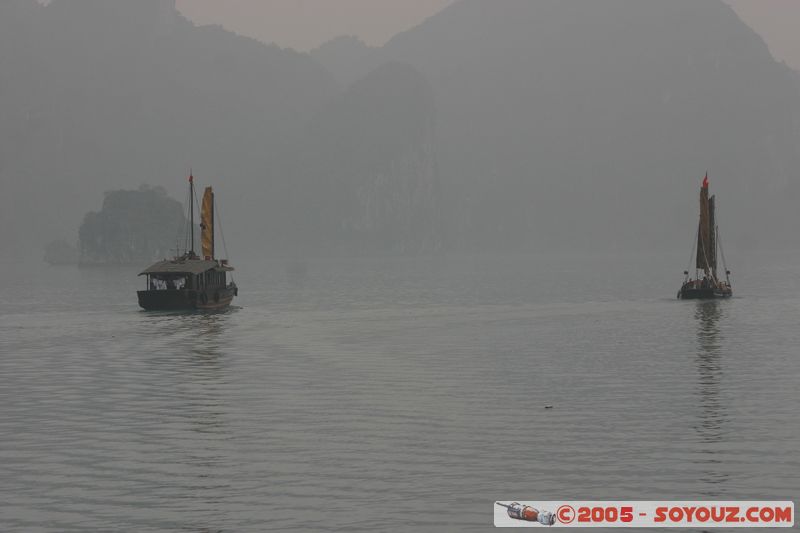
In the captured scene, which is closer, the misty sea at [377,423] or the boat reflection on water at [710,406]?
the misty sea at [377,423]

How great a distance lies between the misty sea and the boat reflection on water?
11 centimetres

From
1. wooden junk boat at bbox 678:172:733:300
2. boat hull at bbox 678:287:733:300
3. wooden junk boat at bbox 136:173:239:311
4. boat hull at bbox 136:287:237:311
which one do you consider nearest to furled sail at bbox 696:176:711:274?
wooden junk boat at bbox 678:172:733:300

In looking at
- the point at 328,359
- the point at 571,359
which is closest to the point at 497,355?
Result: the point at 571,359

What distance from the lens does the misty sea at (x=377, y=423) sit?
1003 inches

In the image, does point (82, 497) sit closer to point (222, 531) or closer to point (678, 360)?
point (222, 531)

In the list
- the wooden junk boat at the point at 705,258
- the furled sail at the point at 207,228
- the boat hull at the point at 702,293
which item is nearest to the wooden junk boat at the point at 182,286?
the furled sail at the point at 207,228

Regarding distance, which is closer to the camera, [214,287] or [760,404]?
[760,404]

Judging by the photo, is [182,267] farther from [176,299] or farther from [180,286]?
[176,299]

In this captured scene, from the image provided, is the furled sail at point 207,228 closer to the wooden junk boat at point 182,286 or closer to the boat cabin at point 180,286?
the wooden junk boat at point 182,286

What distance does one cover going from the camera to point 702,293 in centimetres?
11194

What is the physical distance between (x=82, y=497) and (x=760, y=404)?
25.7m

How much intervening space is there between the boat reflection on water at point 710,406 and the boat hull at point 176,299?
144ft

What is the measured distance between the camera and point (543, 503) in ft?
79.7

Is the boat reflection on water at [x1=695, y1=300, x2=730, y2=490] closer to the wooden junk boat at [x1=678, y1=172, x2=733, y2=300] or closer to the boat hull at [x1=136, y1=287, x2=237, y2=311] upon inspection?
the wooden junk boat at [x1=678, y1=172, x2=733, y2=300]
